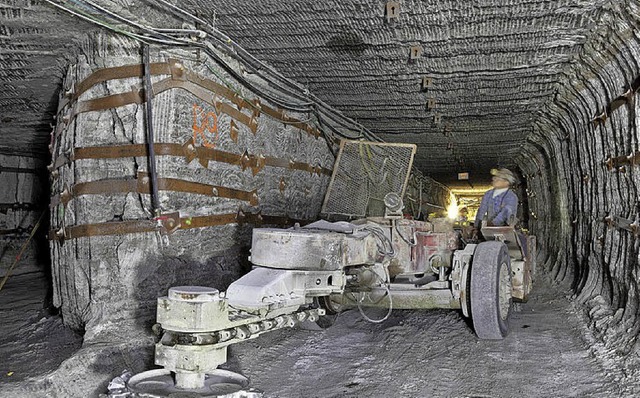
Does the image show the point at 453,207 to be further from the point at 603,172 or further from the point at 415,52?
the point at 415,52

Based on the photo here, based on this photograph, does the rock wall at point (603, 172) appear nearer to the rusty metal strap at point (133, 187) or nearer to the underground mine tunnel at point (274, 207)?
the underground mine tunnel at point (274, 207)

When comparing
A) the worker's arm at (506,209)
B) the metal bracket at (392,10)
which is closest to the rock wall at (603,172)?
the worker's arm at (506,209)

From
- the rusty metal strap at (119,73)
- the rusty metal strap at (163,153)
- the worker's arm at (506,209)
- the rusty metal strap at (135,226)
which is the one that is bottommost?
the rusty metal strap at (135,226)

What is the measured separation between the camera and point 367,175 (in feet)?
A: 25.8

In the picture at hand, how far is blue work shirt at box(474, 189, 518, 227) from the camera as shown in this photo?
25.2ft

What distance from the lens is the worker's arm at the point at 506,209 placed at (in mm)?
7656

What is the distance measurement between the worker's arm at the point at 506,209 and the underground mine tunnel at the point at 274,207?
68 cm

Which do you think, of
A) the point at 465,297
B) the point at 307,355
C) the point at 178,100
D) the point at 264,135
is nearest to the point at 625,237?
the point at 465,297

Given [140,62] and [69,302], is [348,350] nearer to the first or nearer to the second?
[69,302]

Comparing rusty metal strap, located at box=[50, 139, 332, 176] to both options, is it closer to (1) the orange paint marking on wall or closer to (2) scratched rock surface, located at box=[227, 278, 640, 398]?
(1) the orange paint marking on wall

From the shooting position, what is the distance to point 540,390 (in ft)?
13.6

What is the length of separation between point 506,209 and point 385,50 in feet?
10.3

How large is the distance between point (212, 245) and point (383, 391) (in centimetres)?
196

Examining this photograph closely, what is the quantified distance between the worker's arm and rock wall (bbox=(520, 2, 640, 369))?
89 centimetres
